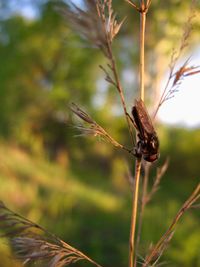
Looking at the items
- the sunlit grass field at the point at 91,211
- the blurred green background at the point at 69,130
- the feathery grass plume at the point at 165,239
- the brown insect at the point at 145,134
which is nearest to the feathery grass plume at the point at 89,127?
the brown insect at the point at 145,134

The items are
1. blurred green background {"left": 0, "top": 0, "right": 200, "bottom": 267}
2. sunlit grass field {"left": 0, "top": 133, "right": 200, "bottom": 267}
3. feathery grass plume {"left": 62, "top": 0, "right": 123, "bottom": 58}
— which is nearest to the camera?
feathery grass plume {"left": 62, "top": 0, "right": 123, "bottom": 58}

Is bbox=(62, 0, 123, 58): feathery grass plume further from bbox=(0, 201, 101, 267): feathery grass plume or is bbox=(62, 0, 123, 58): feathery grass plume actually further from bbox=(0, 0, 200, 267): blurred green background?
bbox=(0, 0, 200, 267): blurred green background

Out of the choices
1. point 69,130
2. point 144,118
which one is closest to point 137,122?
point 144,118

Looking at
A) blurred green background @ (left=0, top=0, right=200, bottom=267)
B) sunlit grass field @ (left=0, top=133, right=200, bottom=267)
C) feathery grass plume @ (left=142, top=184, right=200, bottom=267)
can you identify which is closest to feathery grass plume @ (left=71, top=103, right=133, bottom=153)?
feathery grass plume @ (left=142, top=184, right=200, bottom=267)

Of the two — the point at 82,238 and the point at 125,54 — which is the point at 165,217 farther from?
the point at 125,54

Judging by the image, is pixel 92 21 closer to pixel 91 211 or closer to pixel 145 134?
pixel 145 134
